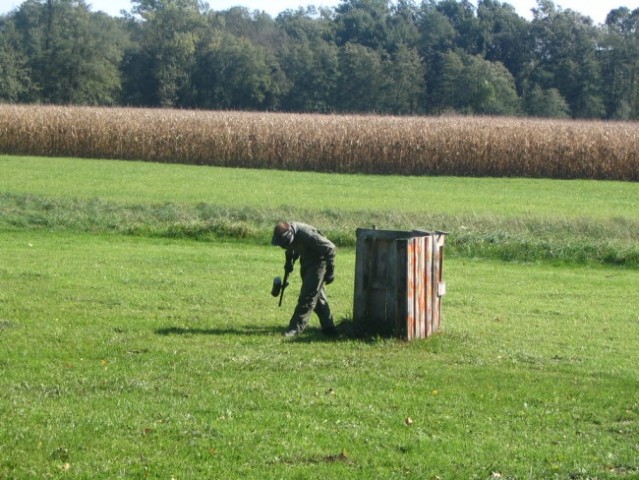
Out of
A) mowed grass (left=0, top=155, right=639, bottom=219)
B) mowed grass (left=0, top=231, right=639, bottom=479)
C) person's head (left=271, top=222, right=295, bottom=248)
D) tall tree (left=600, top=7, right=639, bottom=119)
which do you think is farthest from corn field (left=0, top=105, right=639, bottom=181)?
person's head (left=271, top=222, right=295, bottom=248)

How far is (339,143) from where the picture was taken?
44125 millimetres

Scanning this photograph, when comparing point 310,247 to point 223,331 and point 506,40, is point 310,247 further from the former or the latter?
point 506,40

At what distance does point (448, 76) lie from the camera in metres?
75.3

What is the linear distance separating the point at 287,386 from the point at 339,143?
34.3 metres

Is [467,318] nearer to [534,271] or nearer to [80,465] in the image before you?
[534,271]

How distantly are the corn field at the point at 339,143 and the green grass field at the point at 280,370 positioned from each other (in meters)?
19.1

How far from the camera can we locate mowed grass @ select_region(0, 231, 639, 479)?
7.99 m

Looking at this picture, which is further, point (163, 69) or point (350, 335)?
point (163, 69)

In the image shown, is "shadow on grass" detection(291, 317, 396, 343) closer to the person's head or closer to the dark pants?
the dark pants

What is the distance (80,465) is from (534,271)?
1495cm

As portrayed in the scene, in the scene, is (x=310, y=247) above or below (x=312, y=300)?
above

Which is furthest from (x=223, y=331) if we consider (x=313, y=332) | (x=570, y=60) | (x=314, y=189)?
(x=570, y=60)

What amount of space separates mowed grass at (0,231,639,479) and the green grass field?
0.03 m

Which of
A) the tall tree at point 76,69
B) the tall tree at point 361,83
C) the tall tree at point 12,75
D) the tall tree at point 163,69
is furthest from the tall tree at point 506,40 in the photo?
the tall tree at point 12,75
